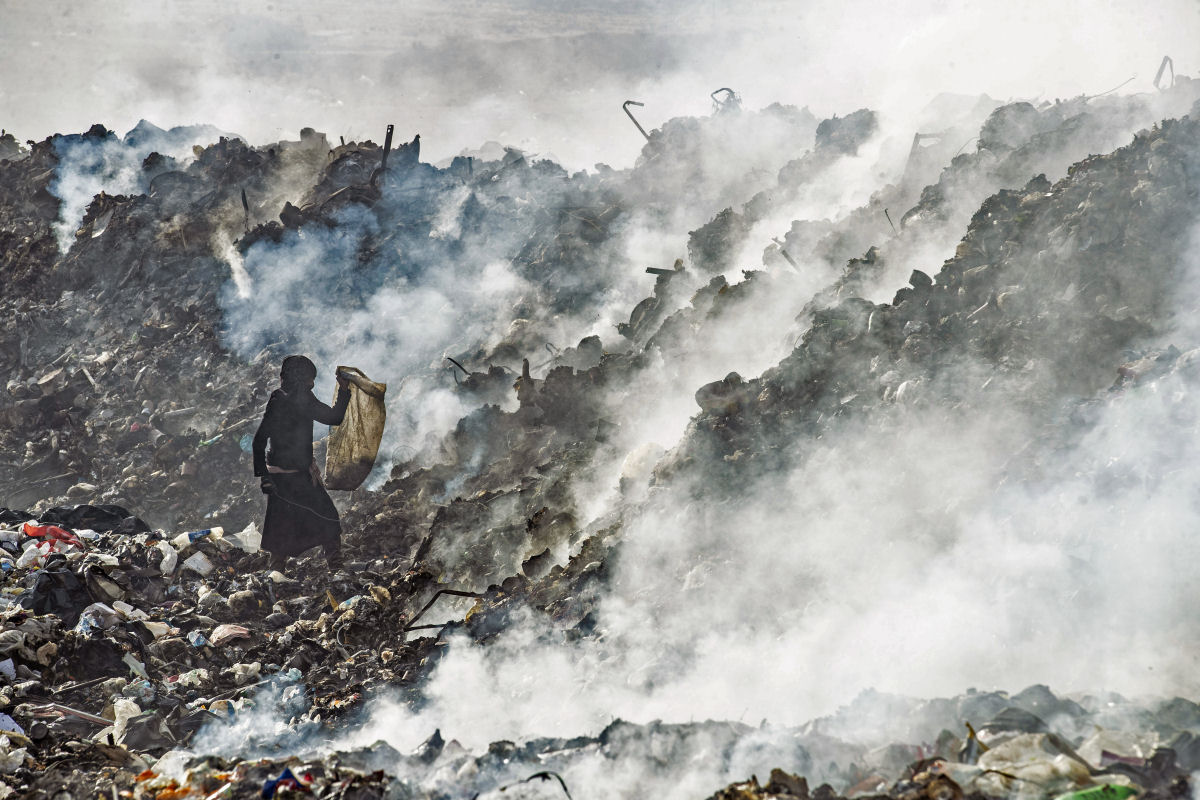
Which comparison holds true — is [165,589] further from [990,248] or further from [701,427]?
[990,248]

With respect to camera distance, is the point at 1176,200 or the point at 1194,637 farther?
the point at 1176,200

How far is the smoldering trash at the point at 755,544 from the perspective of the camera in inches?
149

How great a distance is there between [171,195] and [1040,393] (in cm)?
1366

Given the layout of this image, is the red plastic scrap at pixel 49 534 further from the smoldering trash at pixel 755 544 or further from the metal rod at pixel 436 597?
the metal rod at pixel 436 597

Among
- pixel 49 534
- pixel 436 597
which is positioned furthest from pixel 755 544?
pixel 49 534

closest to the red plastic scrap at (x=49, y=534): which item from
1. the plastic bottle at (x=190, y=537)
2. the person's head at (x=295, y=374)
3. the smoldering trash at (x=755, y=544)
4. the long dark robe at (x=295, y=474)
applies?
the smoldering trash at (x=755, y=544)

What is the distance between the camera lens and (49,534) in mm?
7523

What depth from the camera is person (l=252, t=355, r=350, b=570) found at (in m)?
7.96

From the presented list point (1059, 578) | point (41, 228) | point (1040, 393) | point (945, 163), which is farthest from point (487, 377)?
point (41, 228)

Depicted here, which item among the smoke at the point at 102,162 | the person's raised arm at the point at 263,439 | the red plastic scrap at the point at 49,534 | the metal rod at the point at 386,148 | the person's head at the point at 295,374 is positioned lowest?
the red plastic scrap at the point at 49,534

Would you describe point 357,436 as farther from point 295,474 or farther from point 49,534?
point 49,534

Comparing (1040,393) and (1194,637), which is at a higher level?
(1040,393)

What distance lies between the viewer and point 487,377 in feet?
33.9

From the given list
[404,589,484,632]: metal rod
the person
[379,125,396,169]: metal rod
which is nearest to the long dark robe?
the person
